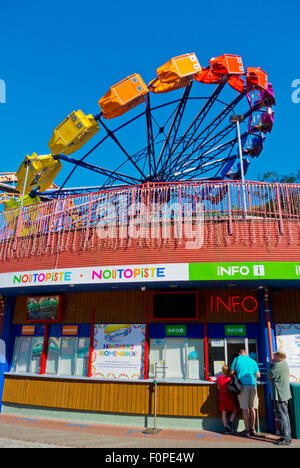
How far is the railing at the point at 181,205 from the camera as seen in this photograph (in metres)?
10.2

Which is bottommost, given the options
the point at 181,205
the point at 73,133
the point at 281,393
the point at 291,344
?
the point at 281,393

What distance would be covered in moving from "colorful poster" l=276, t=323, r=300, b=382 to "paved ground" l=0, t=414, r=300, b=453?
207cm

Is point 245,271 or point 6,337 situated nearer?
point 245,271

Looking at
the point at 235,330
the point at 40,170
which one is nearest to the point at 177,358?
the point at 235,330

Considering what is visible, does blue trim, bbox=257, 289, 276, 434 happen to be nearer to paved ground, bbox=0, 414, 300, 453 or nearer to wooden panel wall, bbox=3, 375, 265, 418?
wooden panel wall, bbox=3, 375, 265, 418

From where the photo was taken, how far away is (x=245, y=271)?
362 inches

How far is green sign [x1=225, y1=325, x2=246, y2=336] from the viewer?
1023 cm

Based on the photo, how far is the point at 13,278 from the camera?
441 inches

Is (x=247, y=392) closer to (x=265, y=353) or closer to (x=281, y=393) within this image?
(x=281, y=393)

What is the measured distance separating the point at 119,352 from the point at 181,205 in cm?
482

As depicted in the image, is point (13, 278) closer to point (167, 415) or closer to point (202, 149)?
point (167, 415)

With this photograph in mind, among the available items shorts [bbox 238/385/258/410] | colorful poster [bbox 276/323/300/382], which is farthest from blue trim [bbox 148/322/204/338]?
colorful poster [bbox 276/323/300/382]

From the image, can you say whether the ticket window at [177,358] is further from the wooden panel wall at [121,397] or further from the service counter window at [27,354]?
the service counter window at [27,354]
